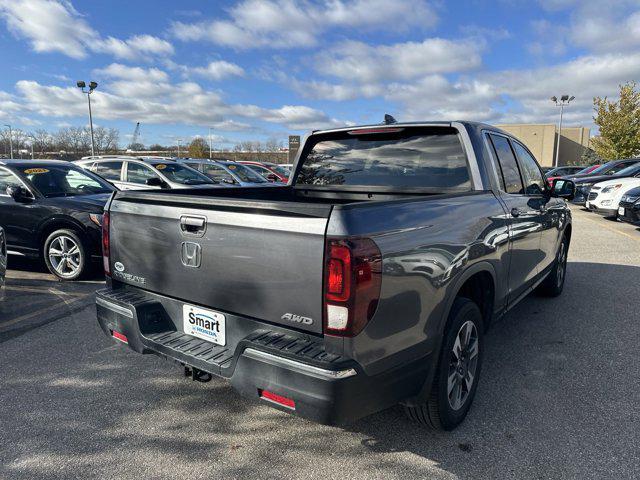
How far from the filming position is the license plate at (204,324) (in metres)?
2.57

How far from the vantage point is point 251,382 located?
7.35ft

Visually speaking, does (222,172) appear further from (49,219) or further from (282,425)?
(282,425)

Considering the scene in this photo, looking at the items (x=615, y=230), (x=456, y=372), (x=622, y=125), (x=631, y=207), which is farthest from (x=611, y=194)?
(x=622, y=125)

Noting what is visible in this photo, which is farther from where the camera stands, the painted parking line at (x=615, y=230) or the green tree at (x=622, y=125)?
the green tree at (x=622, y=125)

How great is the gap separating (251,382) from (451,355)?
4.02ft

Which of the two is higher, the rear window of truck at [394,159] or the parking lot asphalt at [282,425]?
the rear window of truck at [394,159]

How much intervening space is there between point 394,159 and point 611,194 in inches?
471

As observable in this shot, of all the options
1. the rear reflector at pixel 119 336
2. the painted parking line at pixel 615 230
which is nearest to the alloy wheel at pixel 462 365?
the rear reflector at pixel 119 336

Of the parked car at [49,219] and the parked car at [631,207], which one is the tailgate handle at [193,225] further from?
the parked car at [631,207]

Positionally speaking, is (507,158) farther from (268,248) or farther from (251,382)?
(251,382)

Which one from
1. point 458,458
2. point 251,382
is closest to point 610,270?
point 458,458

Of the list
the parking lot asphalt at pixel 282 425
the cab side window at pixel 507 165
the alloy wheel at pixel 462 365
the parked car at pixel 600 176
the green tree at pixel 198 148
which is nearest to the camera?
the parking lot asphalt at pixel 282 425

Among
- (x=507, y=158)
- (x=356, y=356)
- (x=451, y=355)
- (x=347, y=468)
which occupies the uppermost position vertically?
(x=507, y=158)

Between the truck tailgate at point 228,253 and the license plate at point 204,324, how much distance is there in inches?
1.9
